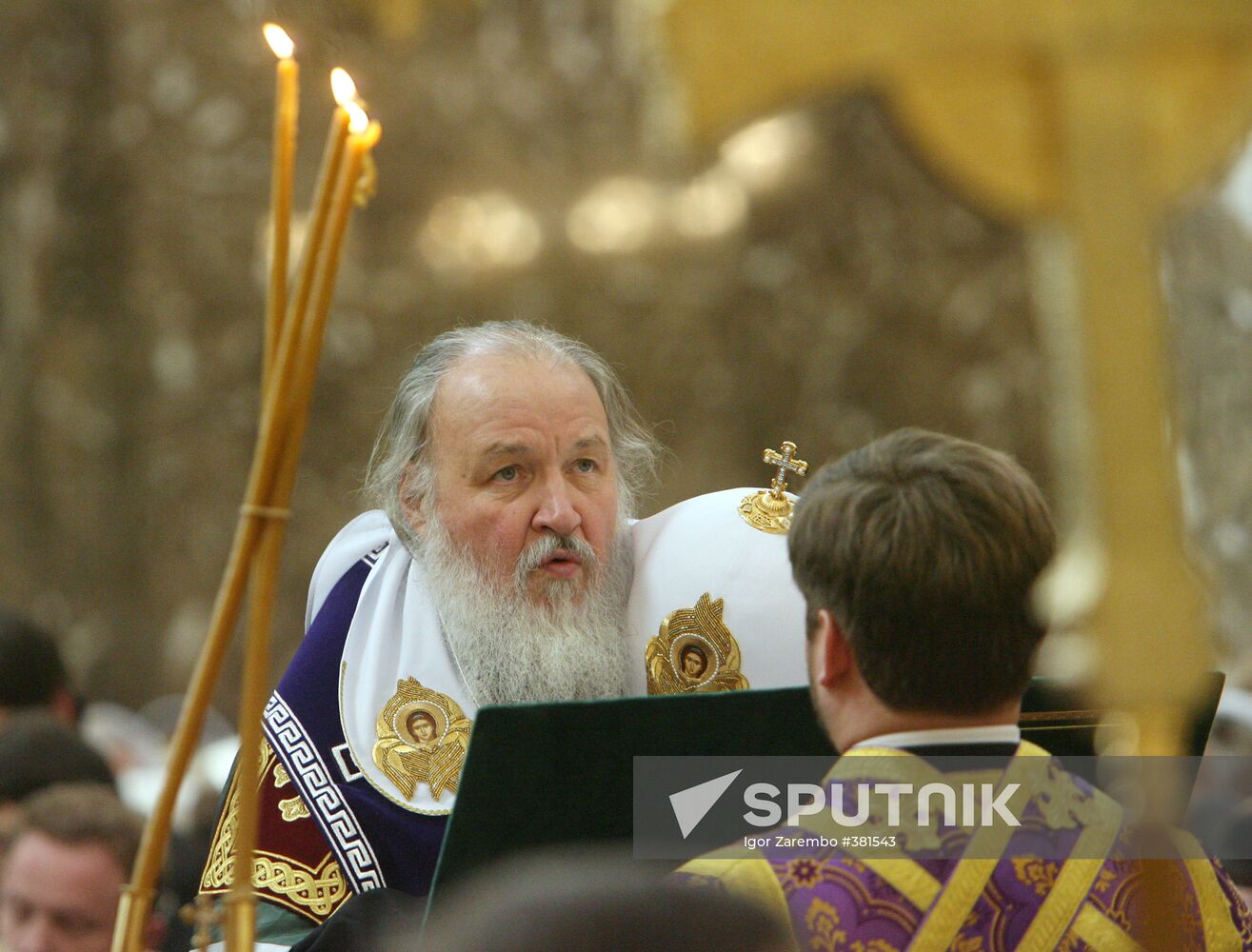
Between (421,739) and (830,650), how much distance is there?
1260mm

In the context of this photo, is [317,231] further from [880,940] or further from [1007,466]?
[880,940]

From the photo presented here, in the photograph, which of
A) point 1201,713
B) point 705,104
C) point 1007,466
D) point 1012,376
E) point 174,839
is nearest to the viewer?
point 705,104

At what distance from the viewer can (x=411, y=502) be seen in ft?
11.5

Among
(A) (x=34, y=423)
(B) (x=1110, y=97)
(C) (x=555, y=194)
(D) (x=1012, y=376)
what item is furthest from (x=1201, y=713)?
(A) (x=34, y=423)

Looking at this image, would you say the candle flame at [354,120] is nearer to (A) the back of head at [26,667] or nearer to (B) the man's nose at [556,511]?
(B) the man's nose at [556,511]

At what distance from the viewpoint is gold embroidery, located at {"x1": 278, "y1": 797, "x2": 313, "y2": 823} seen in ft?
9.71

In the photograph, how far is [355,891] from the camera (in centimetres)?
285

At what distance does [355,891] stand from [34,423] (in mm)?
4926

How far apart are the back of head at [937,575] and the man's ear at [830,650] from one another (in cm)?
1

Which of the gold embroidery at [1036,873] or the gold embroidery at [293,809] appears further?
the gold embroidery at [293,809]

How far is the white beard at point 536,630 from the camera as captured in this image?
320cm

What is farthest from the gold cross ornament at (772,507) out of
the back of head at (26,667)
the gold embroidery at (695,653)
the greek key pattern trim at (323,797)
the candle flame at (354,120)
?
the back of head at (26,667)

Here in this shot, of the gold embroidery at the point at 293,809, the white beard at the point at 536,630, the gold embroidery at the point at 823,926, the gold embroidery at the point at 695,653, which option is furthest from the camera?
the white beard at the point at 536,630

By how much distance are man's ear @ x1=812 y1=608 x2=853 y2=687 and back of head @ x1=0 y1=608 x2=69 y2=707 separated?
3.10 m
